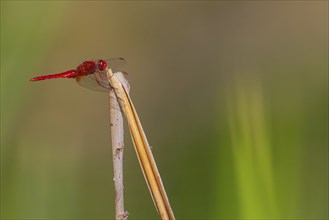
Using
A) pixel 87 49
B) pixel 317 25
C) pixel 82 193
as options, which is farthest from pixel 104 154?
pixel 317 25

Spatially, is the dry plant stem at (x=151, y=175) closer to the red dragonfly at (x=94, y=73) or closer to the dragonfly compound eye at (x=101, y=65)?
the red dragonfly at (x=94, y=73)

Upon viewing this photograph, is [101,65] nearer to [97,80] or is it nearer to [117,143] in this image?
[97,80]

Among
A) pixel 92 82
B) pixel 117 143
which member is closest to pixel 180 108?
pixel 92 82

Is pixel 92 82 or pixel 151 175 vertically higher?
pixel 92 82

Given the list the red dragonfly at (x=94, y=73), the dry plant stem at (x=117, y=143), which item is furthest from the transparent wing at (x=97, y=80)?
the dry plant stem at (x=117, y=143)

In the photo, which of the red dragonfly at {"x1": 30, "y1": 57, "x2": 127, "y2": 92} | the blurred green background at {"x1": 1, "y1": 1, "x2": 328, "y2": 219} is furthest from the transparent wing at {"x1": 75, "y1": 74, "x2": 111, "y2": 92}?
the blurred green background at {"x1": 1, "y1": 1, "x2": 328, "y2": 219}

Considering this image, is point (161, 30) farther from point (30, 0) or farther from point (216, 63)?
point (30, 0)

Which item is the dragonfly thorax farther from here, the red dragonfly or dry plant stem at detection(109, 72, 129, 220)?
dry plant stem at detection(109, 72, 129, 220)

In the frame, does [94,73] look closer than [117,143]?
No
